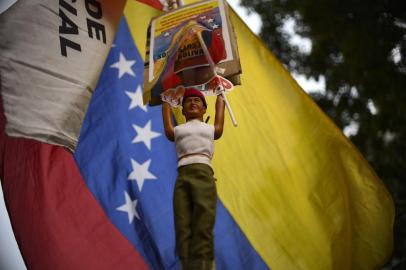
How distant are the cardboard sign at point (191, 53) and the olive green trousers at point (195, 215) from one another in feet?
1.46

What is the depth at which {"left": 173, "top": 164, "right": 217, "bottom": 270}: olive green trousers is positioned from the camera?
7.87ft

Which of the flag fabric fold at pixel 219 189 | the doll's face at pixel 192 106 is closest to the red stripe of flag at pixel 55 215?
the flag fabric fold at pixel 219 189

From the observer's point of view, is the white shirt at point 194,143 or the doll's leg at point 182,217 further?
the white shirt at point 194,143

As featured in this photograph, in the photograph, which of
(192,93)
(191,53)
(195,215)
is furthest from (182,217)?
(191,53)

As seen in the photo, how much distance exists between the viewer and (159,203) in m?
4.39

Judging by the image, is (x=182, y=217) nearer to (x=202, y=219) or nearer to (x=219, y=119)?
(x=202, y=219)

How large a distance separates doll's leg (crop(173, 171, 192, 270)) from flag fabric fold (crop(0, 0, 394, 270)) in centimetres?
142

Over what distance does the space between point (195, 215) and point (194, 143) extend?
1.17 ft

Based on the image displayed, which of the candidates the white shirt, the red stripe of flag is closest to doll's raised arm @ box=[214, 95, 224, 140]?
the white shirt

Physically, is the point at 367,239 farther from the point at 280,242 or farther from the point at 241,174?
the point at 241,174

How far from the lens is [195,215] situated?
2531 mm

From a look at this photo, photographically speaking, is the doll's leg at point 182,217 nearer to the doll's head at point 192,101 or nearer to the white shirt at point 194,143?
the white shirt at point 194,143

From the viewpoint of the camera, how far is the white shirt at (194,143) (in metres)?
2.66

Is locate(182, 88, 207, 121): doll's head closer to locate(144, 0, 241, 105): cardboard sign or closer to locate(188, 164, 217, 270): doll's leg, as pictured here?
locate(144, 0, 241, 105): cardboard sign
